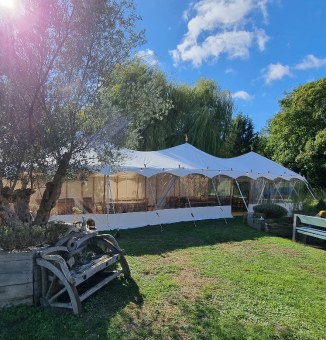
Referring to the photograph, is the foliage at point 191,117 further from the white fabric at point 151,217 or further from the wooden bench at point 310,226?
the wooden bench at point 310,226

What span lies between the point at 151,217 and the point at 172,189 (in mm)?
1938

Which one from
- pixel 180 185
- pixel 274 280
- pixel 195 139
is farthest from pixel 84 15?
pixel 195 139

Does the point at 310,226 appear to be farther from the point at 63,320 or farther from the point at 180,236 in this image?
the point at 63,320

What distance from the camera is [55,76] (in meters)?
4.86

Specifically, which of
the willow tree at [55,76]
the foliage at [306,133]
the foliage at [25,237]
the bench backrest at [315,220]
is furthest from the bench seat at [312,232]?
the foliage at [306,133]

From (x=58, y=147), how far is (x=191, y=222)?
8317mm

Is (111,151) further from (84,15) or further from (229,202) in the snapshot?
(229,202)

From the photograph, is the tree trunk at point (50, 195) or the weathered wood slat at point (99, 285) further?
the tree trunk at point (50, 195)

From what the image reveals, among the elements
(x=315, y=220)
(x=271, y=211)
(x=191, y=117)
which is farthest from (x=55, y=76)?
(x=191, y=117)

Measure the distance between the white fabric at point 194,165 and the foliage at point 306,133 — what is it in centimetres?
459

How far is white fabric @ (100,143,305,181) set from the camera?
37.6 feet

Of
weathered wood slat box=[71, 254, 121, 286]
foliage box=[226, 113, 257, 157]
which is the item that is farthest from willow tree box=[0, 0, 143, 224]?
foliage box=[226, 113, 257, 157]

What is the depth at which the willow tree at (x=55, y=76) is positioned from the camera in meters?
4.40

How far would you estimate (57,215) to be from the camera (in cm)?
1005
